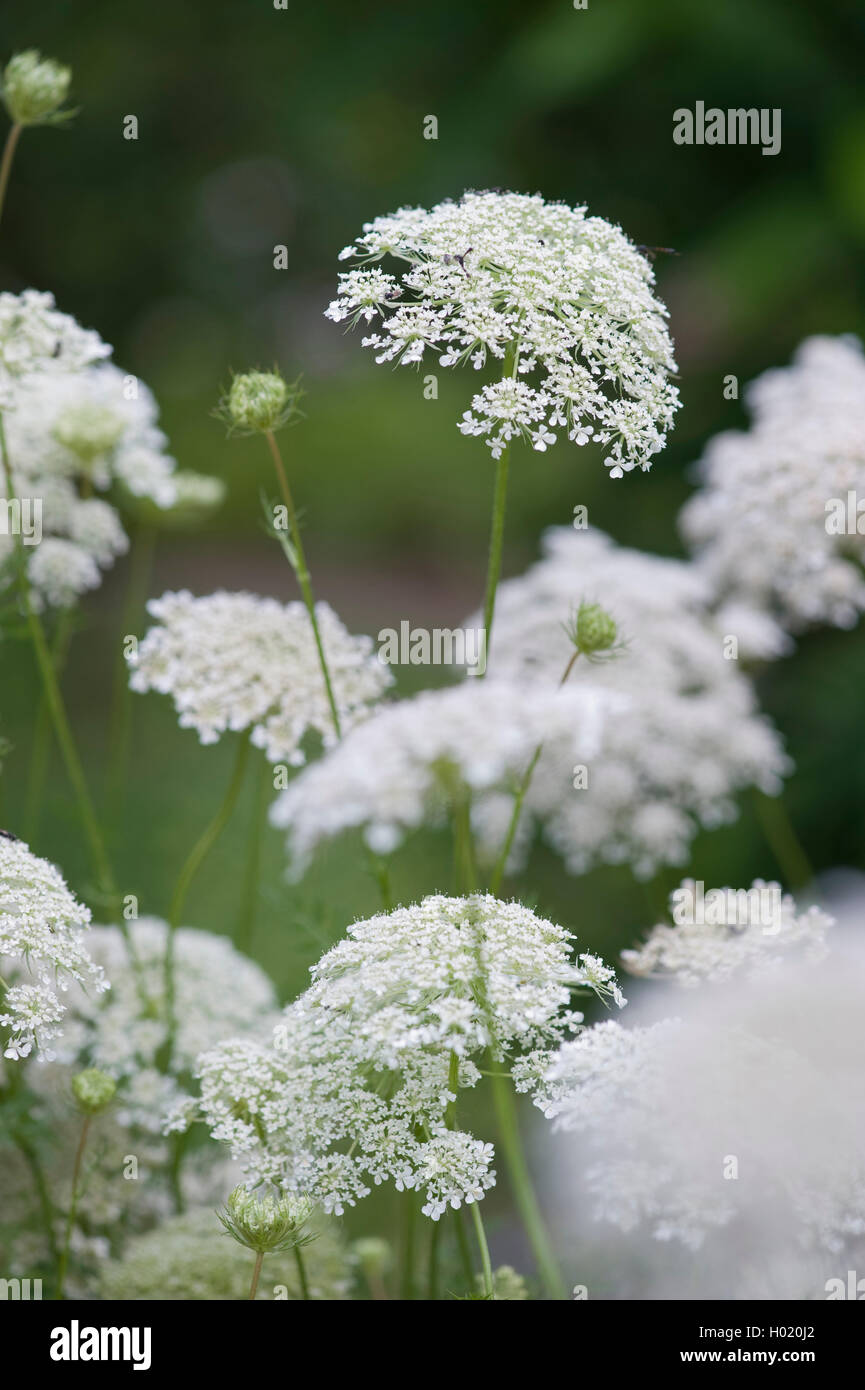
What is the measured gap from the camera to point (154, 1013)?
1172 mm

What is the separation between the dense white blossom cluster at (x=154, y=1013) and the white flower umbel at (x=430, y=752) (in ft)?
1.65

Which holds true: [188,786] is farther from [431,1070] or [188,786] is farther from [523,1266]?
[431,1070]

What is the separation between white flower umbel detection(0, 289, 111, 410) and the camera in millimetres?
1051

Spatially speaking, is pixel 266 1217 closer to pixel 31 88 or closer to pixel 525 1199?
pixel 525 1199

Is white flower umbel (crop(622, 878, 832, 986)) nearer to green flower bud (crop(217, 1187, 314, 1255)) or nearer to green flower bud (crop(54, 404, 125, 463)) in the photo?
green flower bud (crop(217, 1187, 314, 1255))

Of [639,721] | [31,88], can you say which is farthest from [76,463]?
[639,721]

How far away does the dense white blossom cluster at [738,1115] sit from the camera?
0.84 metres

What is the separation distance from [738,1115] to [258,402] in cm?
65

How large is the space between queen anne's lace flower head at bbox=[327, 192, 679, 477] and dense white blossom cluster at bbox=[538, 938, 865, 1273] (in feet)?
1.37

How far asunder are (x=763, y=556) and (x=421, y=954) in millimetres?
992

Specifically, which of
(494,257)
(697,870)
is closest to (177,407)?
(697,870)

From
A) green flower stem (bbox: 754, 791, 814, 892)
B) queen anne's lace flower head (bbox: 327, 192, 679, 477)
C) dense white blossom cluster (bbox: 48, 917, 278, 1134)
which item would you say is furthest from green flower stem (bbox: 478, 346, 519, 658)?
green flower stem (bbox: 754, 791, 814, 892)

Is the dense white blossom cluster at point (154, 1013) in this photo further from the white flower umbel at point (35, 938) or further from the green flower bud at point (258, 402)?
the green flower bud at point (258, 402)

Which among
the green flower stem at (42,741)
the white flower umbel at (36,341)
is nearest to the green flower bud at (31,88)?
the white flower umbel at (36,341)
